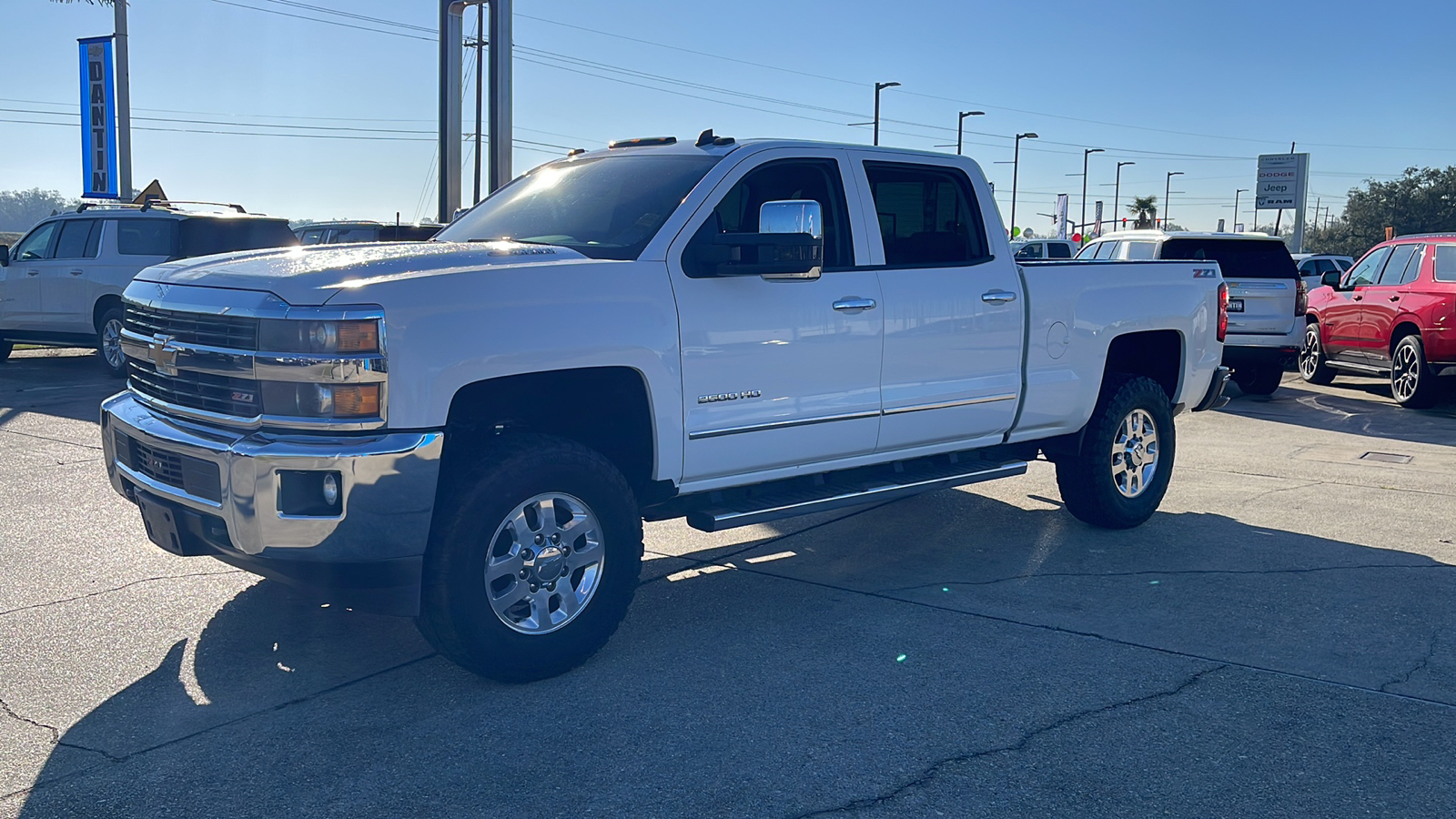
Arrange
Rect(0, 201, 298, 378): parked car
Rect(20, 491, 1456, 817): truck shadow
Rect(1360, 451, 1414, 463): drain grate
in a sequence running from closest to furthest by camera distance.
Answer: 1. Rect(20, 491, 1456, 817): truck shadow
2. Rect(1360, 451, 1414, 463): drain grate
3. Rect(0, 201, 298, 378): parked car

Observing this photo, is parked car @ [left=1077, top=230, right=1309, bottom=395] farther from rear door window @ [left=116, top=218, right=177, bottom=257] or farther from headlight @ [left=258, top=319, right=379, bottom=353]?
rear door window @ [left=116, top=218, right=177, bottom=257]

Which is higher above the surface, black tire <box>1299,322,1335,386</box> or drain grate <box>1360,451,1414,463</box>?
black tire <box>1299,322,1335,386</box>

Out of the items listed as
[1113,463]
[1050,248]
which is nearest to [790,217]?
[1113,463]

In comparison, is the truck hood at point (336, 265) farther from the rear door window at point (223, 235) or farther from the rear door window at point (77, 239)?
the rear door window at point (77, 239)

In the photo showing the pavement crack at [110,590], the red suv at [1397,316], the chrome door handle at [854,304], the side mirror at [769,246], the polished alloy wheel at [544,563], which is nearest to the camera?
the polished alloy wheel at [544,563]

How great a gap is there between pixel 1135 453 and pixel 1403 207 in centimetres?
8016

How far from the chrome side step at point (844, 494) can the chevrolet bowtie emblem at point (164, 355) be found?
6.93 feet

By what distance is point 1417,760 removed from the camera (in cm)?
382

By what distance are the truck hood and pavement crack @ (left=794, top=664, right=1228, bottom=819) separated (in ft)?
7.34

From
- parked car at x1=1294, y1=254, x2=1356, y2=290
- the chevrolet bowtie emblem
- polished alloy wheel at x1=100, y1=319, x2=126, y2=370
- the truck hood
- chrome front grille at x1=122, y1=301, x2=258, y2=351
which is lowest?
polished alloy wheel at x1=100, y1=319, x2=126, y2=370

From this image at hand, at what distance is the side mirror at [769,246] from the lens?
4863 millimetres

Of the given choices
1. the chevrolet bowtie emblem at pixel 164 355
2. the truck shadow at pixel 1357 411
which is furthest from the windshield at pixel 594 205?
the truck shadow at pixel 1357 411

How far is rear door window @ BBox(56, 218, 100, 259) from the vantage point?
15.1 meters

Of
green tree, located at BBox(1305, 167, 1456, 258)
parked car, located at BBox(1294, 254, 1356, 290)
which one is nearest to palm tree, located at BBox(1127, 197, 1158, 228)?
green tree, located at BBox(1305, 167, 1456, 258)
